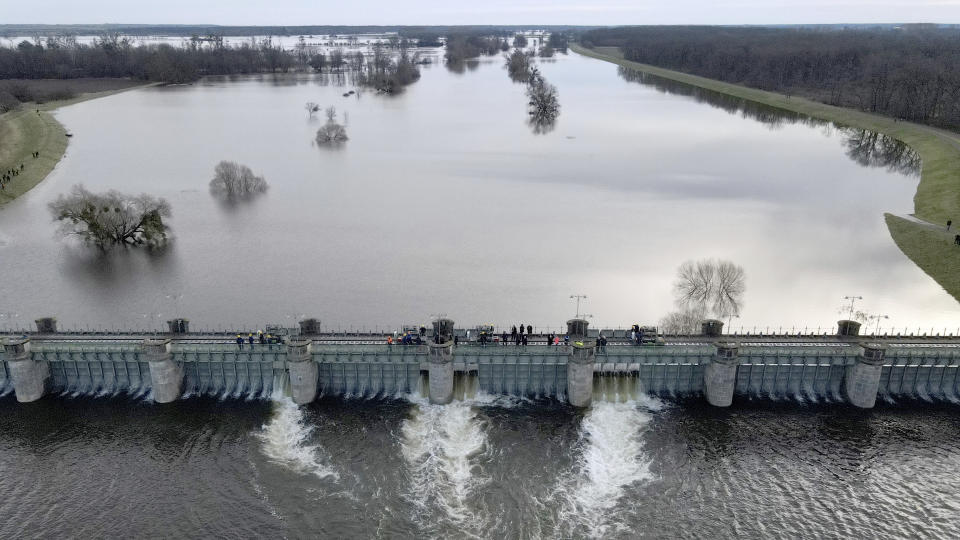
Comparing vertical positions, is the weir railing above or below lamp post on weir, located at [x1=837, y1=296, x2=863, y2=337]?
below

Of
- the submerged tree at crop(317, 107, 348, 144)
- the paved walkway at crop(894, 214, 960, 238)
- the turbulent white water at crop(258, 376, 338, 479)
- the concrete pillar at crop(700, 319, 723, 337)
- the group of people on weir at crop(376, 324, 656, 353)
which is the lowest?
the turbulent white water at crop(258, 376, 338, 479)

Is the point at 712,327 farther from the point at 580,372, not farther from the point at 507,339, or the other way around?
the point at 507,339

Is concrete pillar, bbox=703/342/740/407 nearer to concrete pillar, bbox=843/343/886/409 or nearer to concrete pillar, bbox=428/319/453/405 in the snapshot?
concrete pillar, bbox=843/343/886/409

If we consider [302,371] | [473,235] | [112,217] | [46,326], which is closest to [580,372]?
[302,371]

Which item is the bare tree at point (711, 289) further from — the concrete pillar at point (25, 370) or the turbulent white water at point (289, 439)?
the concrete pillar at point (25, 370)

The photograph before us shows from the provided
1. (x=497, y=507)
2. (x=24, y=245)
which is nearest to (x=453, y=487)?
(x=497, y=507)

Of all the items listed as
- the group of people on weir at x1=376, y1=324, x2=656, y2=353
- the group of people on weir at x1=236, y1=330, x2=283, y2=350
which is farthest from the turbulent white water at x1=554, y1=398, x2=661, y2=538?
the group of people on weir at x1=236, y1=330, x2=283, y2=350

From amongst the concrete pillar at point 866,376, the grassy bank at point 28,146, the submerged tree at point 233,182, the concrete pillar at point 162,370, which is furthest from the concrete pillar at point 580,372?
the grassy bank at point 28,146
